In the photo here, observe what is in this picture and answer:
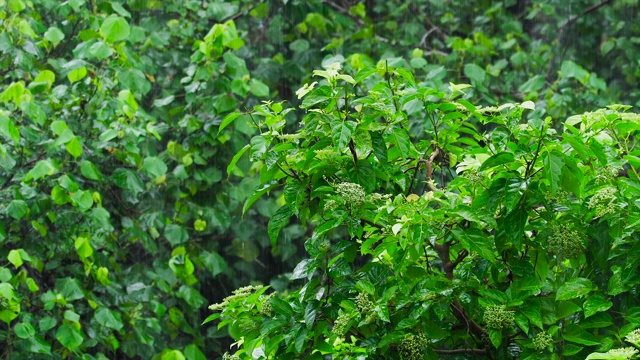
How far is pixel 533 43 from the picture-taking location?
18.2 ft

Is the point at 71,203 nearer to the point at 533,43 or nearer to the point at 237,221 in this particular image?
the point at 237,221

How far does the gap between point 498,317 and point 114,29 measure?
8.62ft

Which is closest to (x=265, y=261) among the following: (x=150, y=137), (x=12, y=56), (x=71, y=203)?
(x=150, y=137)

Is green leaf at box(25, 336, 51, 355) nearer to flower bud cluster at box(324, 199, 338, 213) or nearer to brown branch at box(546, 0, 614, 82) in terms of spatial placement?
flower bud cluster at box(324, 199, 338, 213)

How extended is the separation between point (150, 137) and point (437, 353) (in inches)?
118

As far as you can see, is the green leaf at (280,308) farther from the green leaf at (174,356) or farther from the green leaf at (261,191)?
the green leaf at (174,356)

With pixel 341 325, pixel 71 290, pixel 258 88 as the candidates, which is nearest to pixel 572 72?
pixel 258 88

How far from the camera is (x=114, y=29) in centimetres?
388

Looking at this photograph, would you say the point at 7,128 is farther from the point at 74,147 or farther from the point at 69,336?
the point at 69,336

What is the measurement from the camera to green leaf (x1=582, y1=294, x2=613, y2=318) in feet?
5.78

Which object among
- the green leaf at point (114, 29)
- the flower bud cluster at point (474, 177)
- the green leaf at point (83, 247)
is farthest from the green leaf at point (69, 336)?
the flower bud cluster at point (474, 177)

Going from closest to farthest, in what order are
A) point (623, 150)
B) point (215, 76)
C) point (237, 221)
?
point (623, 150), point (215, 76), point (237, 221)

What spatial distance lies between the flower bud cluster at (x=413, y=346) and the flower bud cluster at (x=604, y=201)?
0.44 metres

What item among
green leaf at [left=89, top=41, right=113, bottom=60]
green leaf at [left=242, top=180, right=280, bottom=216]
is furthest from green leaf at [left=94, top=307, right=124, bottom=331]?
green leaf at [left=242, top=180, right=280, bottom=216]
